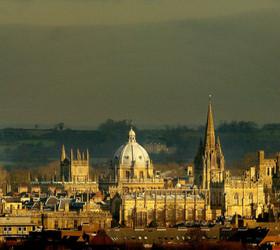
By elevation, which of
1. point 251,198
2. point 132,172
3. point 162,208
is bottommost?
point 162,208

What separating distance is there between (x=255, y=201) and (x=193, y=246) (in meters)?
38.7

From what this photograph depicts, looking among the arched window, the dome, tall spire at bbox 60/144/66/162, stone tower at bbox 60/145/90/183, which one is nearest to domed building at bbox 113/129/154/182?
the dome

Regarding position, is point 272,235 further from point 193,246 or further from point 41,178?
point 41,178

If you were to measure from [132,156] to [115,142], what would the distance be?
20.7m

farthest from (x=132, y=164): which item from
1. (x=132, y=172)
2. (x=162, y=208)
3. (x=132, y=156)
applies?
(x=162, y=208)

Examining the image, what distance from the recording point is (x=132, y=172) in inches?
5310

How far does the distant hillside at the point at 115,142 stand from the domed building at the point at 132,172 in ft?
25.1

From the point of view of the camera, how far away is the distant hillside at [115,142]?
152250mm

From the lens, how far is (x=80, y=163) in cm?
14750

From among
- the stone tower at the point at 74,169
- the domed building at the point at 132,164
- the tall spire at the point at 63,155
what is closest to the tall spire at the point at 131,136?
the domed building at the point at 132,164

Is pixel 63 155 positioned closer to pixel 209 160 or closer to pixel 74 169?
pixel 74 169

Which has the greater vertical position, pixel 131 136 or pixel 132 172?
pixel 131 136

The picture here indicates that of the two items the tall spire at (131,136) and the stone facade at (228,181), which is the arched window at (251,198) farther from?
the tall spire at (131,136)

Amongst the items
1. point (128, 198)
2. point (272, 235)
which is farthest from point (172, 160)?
point (272, 235)
